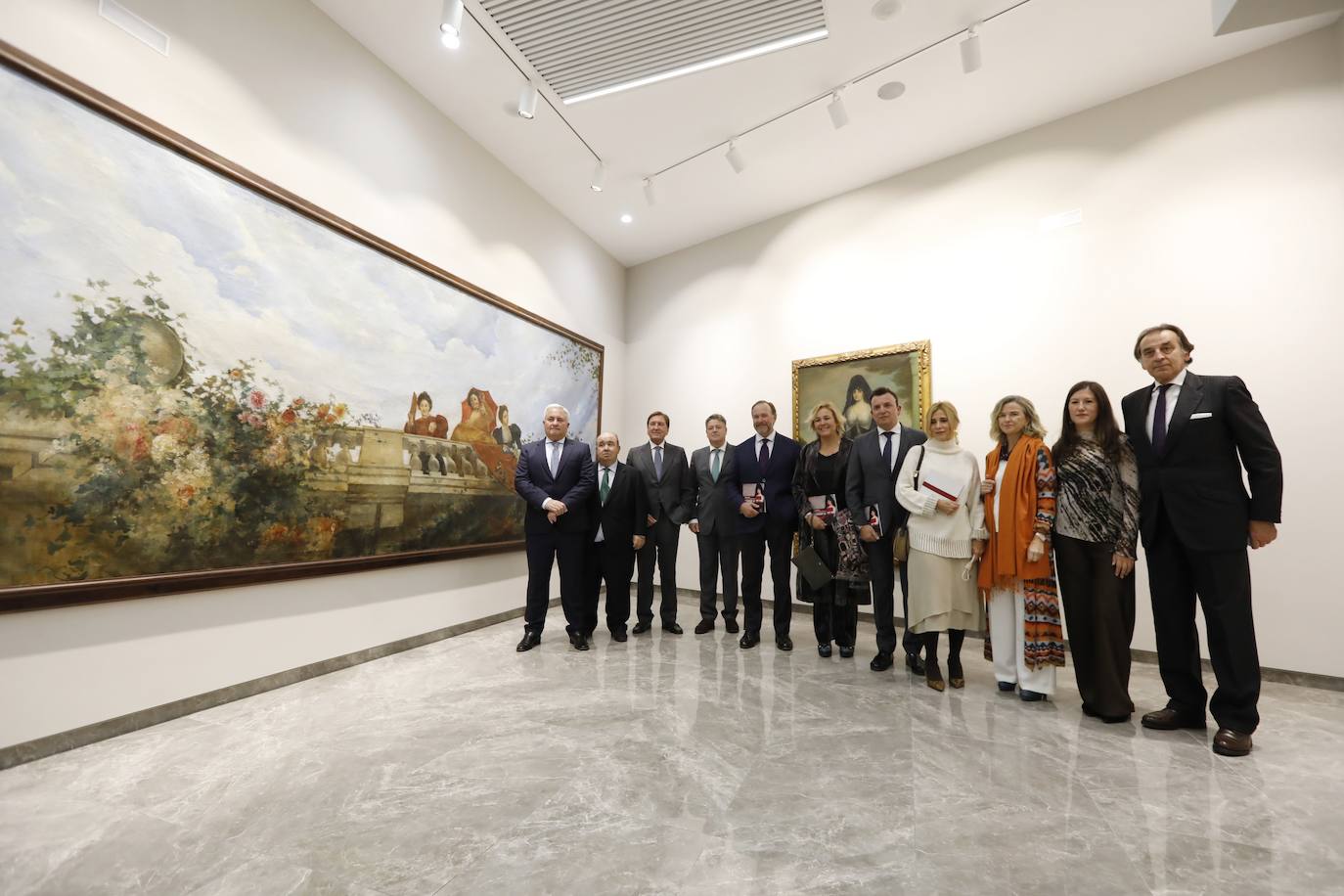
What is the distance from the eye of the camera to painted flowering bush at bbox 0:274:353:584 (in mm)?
2395

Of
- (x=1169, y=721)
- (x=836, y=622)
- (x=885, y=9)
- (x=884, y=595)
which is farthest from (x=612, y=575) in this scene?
(x=885, y=9)

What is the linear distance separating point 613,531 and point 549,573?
1.96 feet

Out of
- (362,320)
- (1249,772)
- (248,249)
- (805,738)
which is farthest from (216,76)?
(1249,772)

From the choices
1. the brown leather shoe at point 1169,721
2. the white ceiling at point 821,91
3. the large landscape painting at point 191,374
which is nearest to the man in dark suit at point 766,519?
the brown leather shoe at point 1169,721

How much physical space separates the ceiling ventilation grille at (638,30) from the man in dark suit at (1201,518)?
2960mm

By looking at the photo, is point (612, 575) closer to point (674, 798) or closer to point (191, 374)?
point (674, 798)

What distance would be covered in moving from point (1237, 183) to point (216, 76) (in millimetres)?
6515

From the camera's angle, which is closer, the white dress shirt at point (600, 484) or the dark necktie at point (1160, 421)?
the dark necktie at point (1160, 421)

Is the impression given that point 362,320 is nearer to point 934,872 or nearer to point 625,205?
point 625,205

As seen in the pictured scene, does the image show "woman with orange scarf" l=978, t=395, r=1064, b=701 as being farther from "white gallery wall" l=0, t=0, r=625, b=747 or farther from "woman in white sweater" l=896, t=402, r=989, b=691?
"white gallery wall" l=0, t=0, r=625, b=747

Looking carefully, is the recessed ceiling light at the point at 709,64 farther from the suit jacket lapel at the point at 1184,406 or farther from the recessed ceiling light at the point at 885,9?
the suit jacket lapel at the point at 1184,406

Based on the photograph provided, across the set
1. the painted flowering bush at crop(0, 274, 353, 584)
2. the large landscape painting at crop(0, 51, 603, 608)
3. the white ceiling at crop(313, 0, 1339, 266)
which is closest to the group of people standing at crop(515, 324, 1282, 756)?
the large landscape painting at crop(0, 51, 603, 608)

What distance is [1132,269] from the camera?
4.07 metres

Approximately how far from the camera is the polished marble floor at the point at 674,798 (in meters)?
1.59
